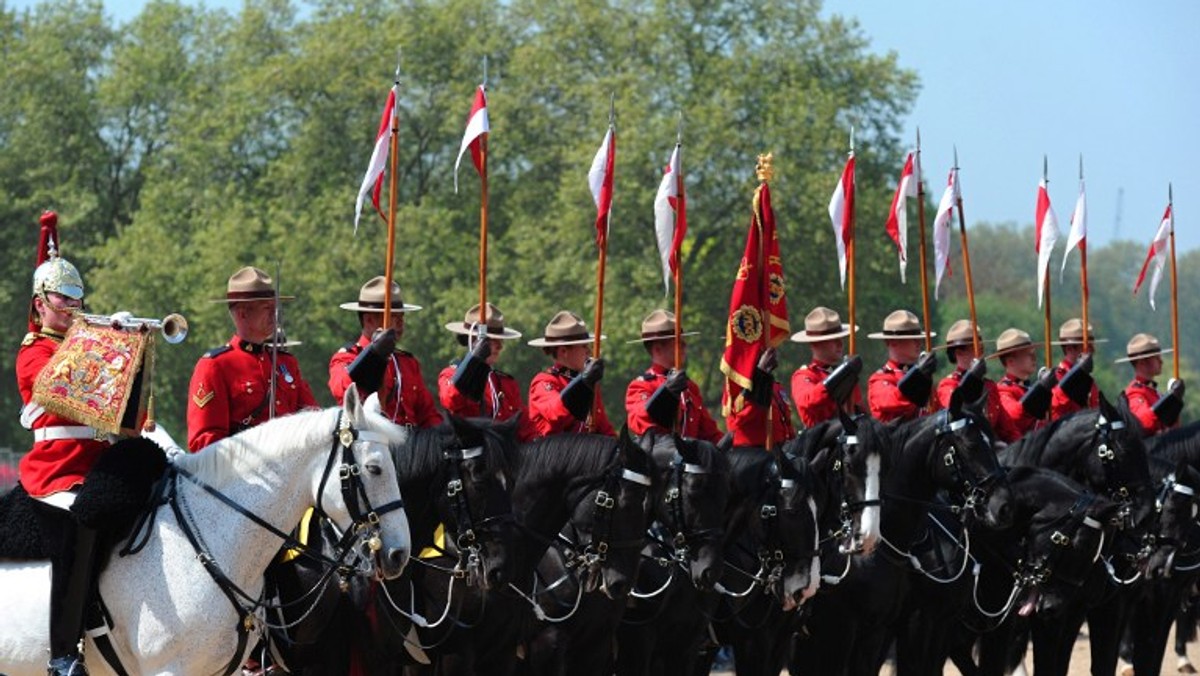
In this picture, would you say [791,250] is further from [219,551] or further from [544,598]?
[219,551]

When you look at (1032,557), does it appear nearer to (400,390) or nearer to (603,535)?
(603,535)

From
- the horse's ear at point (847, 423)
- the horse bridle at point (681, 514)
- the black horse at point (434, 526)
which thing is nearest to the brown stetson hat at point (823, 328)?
the horse's ear at point (847, 423)

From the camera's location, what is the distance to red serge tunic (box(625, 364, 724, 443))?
A: 13.1 m

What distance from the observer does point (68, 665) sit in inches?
344

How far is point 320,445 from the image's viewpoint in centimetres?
895

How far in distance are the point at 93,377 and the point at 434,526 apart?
2401 millimetres

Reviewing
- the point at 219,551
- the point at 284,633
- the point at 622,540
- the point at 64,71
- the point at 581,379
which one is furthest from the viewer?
the point at 64,71

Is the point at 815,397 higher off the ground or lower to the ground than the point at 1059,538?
higher

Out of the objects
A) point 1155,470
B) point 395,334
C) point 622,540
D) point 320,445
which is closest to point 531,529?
point 622,540

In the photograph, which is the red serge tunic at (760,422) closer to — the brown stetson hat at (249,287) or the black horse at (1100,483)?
the black horse at (1100,483)

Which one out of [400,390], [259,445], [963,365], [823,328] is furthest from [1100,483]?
[259,445]

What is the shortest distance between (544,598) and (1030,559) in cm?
441

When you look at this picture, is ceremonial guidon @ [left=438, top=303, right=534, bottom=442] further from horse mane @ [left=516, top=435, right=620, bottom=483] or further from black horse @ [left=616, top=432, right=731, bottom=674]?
black horse @ [left=616, top=432, right=731, bottom=674]

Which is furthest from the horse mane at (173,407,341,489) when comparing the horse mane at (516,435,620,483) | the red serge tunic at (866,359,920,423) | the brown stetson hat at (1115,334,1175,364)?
the brown stetson hat at (1115,334,1175,364)
